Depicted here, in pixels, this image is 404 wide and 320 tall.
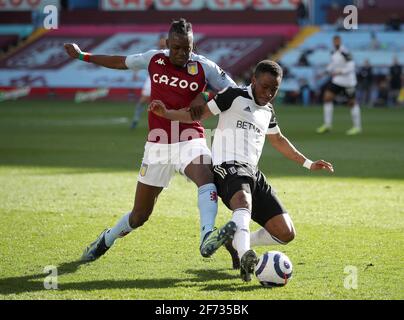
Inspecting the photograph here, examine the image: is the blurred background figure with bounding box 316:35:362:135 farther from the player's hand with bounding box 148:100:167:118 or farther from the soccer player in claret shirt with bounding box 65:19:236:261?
the player's hand with bounding box 148:100:167:118

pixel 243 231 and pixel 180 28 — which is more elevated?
pixel 180 28

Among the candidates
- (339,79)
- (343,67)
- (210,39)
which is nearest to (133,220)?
(343,67)

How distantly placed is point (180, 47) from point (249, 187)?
141 cm

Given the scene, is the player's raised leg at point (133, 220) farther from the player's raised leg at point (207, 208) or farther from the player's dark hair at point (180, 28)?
the player's dark hair at point (180, 28)

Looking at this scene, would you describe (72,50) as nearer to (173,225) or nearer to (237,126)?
(237,126)

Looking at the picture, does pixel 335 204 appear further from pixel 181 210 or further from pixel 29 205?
pixel 29 205

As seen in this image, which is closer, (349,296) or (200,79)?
(349,296)

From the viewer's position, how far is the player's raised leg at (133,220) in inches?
328

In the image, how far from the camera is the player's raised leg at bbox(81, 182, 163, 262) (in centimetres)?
834

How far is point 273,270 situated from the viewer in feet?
23.7
